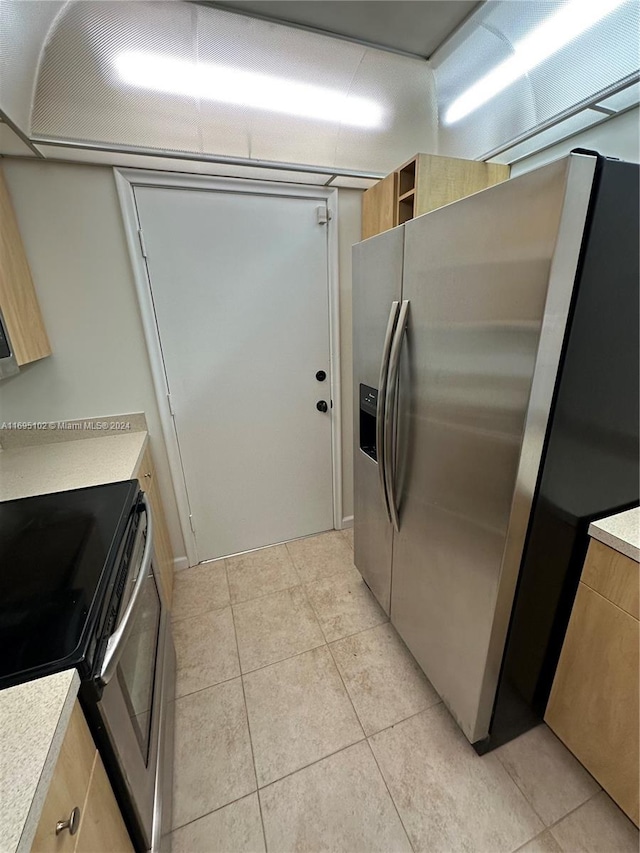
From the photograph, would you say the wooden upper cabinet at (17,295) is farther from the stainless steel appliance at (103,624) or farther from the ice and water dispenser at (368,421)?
the ice and water dispenser at (368,421)

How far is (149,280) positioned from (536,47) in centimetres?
190

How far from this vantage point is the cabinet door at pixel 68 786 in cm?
52

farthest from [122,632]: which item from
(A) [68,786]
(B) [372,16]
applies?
(B) [372,16]

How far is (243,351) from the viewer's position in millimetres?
2061

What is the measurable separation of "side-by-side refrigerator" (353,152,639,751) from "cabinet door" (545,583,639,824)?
0.24 feet

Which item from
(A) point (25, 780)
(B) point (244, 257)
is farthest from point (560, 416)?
(B) point (244, 257)

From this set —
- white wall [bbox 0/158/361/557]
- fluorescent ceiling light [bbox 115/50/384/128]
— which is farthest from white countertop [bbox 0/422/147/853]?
fluorescent ceiling light [bbox 115/50/384/128]

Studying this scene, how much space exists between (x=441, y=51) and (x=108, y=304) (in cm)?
189

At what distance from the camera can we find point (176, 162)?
5.37 feet

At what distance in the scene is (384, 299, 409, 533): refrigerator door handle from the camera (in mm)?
1227

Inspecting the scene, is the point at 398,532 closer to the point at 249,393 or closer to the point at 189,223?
the point at 249,393

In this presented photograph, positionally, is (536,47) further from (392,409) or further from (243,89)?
(392,409)

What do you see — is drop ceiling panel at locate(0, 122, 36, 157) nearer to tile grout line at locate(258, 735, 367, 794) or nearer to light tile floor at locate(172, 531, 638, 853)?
light tile floor at locate(172, 531, 638, 853)

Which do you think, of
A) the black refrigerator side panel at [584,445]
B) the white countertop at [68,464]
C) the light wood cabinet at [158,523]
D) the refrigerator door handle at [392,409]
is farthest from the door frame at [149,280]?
the black refrigerator side panel at [584,445]
